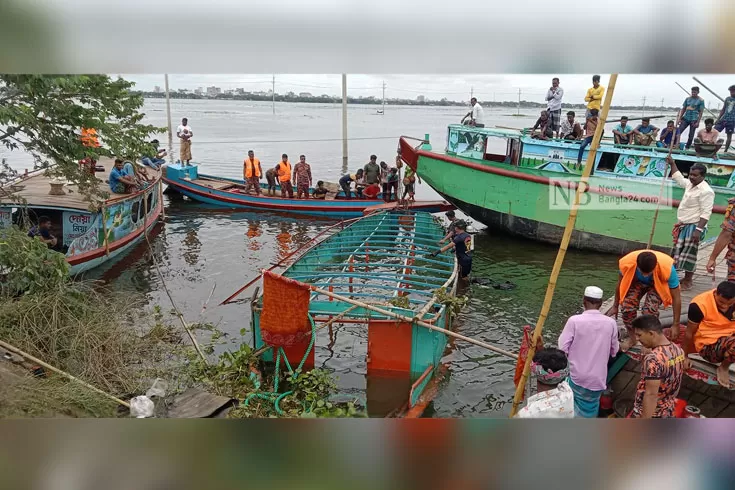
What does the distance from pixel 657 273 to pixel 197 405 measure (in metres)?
4.99

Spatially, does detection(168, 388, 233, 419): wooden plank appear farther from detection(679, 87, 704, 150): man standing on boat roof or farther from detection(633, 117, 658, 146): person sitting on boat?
detection(633, 117, 658, 146): person sitting on boat

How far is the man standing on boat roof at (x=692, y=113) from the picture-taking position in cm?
1411

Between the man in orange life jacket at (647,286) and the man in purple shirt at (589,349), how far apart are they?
961 mm

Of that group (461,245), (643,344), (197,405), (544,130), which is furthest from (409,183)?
(643,344)

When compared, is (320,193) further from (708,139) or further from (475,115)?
(708,139)

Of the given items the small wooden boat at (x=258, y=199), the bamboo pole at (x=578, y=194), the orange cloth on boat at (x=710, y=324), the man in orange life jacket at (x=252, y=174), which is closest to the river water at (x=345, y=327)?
the small wooden boat at (x=258, y=199)

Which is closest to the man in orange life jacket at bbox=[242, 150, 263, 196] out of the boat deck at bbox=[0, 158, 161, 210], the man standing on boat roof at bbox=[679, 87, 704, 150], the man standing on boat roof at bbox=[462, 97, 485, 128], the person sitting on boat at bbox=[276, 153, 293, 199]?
the person sitting on boat at bbox=[276, 153, 293, 199]

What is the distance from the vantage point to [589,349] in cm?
460

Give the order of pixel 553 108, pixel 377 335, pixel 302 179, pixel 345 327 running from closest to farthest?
pixel 377 335
pixel 345 327
pixel 553 108
pixel 302 179

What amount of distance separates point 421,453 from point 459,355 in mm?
7267

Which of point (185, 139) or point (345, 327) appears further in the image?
point (185, 139)

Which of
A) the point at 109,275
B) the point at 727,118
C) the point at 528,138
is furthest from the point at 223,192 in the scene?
the point at 727,118

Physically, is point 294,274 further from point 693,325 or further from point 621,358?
point 693,325

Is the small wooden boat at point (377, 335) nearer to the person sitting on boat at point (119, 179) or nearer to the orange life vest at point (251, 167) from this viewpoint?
the person sitting on boat at point (119, 179)
